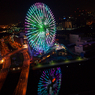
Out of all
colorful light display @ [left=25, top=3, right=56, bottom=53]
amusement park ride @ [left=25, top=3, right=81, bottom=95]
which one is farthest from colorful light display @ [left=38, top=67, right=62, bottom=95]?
colorful light display @ [left=25, top=3, right=56, bottom=53]

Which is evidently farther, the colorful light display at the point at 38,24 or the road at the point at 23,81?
the colorful light display at the point at 38,24

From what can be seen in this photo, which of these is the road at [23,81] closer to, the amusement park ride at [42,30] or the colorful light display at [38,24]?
the amusement park ride at [42,30]

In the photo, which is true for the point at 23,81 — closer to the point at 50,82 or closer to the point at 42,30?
the point at 50,82

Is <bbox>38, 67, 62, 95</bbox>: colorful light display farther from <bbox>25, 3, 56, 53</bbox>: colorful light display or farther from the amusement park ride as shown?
<bbox>25, 3, 56, 53</bbox>: colorful light display

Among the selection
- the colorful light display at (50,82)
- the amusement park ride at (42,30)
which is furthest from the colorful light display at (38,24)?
the colorful light display at (50,82)

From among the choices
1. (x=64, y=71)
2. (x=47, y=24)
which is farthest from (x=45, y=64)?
(x=47, y=24)

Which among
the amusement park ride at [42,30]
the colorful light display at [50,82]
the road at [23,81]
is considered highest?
the amusement park ride at [42,30]
